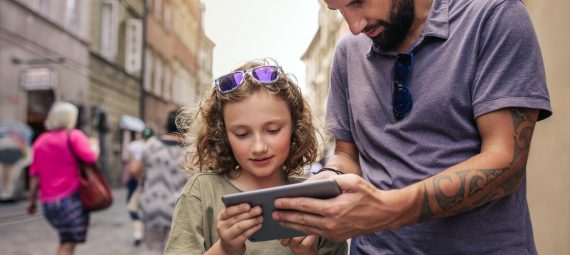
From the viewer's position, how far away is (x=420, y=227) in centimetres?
153

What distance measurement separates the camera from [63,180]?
473 cm

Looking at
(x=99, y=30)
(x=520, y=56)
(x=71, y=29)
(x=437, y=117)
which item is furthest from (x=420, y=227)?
(x=99, y=30)

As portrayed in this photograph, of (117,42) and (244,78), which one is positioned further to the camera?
(117,42)

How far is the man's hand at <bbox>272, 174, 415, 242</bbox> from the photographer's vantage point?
127cm

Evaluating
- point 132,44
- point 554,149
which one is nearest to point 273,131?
point 554,149

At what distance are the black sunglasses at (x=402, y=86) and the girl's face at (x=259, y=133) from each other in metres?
0.33

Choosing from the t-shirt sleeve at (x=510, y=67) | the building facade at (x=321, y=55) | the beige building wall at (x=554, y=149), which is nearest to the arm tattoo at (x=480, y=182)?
the t-shirt sleeve at (x=510, y=67)

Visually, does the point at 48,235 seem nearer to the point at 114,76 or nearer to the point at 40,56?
the point at 40,56

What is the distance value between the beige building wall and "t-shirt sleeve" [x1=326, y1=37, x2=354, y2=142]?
153cm

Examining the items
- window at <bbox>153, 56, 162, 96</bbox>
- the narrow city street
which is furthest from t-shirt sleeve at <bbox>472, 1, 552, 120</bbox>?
window at <bbox>153, 56, 162, 96</bbox>

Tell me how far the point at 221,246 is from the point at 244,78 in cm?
51

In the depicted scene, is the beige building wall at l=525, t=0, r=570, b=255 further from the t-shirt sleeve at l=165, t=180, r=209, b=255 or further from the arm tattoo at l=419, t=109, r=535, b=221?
the t-shirt sleeve at l=165, t=180, r=209, b=255

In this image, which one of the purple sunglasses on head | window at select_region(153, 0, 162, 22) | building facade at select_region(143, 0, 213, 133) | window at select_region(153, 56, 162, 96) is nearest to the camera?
the purple sunglasses on head

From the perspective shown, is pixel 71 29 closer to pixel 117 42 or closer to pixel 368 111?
pixel 117 42
